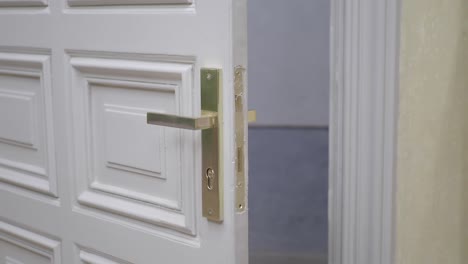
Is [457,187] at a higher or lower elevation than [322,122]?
higher

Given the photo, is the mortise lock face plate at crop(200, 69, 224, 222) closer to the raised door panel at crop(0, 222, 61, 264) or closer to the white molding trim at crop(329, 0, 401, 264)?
the white molding trim at crop(329, 0, 401, 264)

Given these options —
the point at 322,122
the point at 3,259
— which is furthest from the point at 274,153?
the point at 3,259

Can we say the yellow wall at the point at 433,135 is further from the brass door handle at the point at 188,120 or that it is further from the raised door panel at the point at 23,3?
the raised door panel at the point at 23,3

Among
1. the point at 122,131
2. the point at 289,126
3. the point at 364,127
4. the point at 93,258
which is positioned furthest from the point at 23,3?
the point at 289,126

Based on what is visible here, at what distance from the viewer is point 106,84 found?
1.00 metres

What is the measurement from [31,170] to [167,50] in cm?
46

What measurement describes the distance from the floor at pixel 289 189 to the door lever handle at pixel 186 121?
2584 mm

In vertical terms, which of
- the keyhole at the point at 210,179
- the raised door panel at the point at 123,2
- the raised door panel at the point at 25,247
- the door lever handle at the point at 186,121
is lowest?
the raised door panel at the point at 25,247

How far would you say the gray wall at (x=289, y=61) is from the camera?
348 cm

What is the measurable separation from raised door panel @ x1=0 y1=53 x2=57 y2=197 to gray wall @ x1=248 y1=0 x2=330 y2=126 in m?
2.44

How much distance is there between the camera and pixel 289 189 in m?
3.64

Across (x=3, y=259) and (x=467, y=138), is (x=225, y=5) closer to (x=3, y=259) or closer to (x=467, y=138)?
(x=467, y=138)

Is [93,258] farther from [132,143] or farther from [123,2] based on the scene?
[123,2]

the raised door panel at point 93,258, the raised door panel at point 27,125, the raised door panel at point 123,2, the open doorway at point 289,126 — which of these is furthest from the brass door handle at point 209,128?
the open doorway at point 289,126
